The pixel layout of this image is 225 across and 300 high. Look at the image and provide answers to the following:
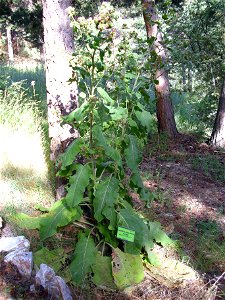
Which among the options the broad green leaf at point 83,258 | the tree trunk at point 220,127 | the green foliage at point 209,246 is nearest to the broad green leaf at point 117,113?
the broad green leaf at point 83,258

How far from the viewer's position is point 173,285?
11.0ft

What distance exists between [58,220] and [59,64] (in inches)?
73.3

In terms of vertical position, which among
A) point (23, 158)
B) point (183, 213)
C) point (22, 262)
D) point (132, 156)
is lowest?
point (183, 213)

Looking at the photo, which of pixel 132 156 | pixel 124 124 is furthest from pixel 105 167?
pixel 124 124

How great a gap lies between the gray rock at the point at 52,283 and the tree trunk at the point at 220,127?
5838mm

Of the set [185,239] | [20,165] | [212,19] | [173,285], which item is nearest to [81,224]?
[173,285]

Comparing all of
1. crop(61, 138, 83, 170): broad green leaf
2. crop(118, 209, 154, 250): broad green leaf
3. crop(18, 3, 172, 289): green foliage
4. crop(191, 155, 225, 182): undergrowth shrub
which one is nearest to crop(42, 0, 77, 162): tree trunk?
crop(18, 3, 172, 289): green foliage

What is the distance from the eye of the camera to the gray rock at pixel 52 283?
9.65 feet

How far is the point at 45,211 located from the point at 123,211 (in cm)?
117

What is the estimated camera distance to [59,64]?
4.27 m

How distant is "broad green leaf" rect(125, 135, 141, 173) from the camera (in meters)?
3.20

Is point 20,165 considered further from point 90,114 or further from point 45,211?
point 90,114

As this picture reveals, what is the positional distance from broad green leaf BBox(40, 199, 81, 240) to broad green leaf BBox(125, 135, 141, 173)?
63 centimetres

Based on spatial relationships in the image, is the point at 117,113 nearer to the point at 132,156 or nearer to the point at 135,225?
the point at 132,156
